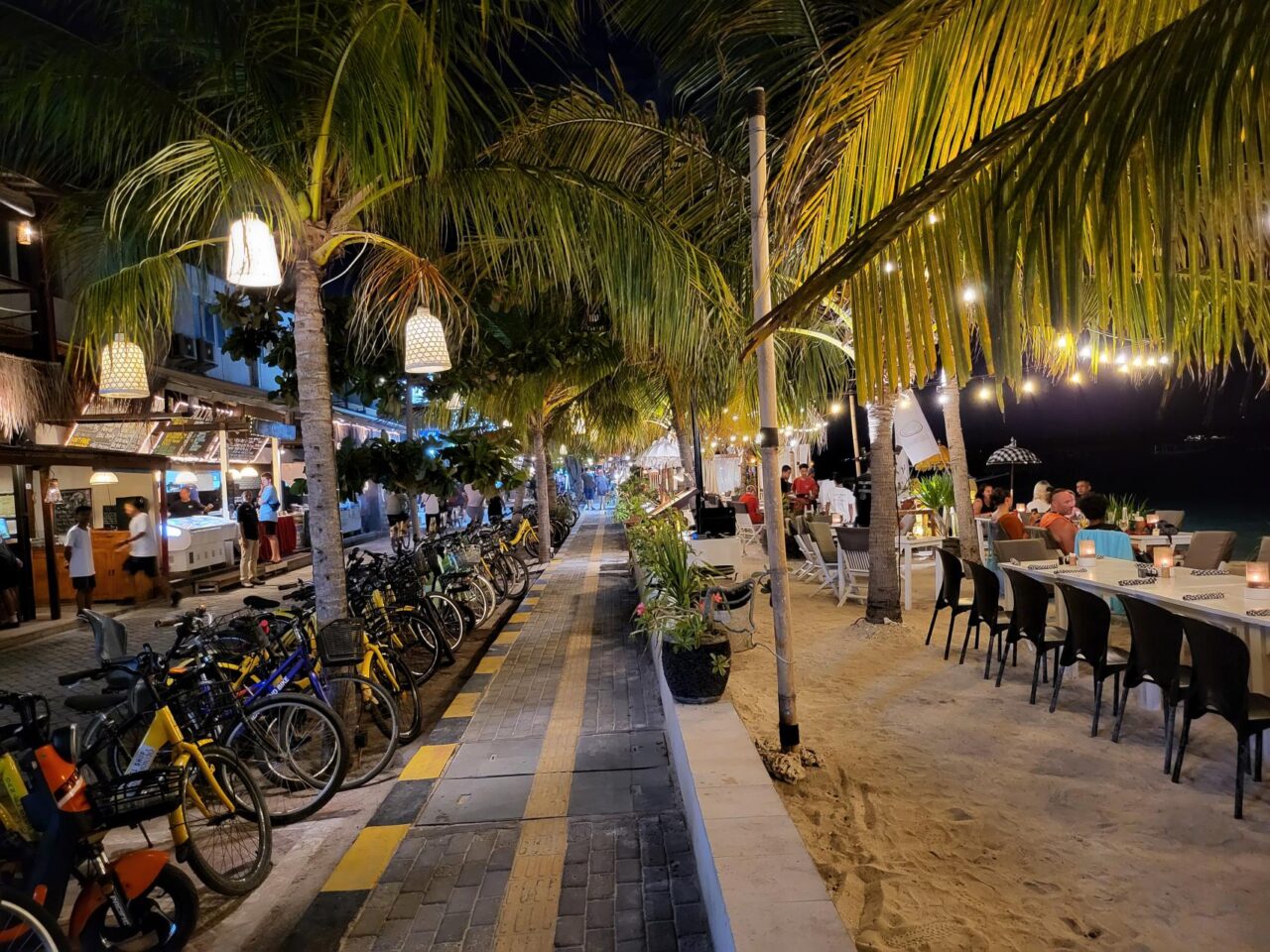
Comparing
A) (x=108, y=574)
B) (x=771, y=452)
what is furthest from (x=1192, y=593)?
(x=108, y=574)

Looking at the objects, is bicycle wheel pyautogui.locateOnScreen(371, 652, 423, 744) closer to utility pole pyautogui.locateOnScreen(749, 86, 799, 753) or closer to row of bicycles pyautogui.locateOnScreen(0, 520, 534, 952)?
row of bicycles pyautogui.locateOnScreen(0, 520, 534, 952)

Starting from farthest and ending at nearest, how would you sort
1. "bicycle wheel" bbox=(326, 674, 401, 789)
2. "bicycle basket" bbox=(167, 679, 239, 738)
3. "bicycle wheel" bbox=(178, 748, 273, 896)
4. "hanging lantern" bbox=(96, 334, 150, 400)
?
1. "hanging lantern" bbox=(96, 334, 150, 400)
2. "bicycle wheel" bbox=(326, 674, 401, 789)
3. "bicycle basket" bbox=(167, 679, 239, 738)
4. "bicycle wheel" bbox=(178, 748, 273, 896)

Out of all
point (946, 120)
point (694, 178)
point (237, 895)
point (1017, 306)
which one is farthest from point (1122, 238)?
point (694, 178)

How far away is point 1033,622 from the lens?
5.57m

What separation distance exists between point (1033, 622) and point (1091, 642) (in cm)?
69

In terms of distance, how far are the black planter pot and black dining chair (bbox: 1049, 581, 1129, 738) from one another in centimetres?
230

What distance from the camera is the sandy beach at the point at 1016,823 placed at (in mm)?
2896

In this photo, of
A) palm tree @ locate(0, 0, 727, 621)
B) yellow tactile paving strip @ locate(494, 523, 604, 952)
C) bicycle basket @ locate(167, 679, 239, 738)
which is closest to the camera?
yellow tactile paving strip @ locate(494, 523, 604, 952)

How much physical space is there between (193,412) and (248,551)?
2.75m

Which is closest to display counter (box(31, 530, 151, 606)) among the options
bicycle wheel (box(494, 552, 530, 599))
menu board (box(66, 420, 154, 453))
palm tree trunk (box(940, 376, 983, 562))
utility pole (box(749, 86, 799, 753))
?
menu board (box(66, 420, 154, 453))

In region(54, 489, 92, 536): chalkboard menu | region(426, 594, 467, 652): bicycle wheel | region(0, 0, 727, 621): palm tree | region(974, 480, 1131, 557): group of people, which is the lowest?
region(426, 594, 467, 652): bicycle wheel

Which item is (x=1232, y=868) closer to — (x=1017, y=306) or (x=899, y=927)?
(x=899, y=927)

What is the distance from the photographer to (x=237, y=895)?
3576mm

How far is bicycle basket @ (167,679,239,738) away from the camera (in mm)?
3994
